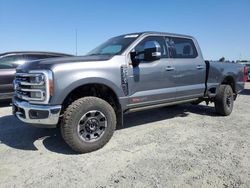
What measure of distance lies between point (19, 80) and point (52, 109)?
37.8 inches

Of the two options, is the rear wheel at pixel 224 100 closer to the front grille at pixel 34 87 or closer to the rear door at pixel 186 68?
the rear door at pixel 186 68

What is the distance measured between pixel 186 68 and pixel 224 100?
→ 163cm

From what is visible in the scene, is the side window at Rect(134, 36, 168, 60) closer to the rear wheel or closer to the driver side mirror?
the driver side mirror

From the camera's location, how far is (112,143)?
4.45m

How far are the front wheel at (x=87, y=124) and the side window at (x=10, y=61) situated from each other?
4885 mm

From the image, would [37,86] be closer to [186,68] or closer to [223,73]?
[186,68]

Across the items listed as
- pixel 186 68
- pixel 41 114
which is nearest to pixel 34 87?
pixel 41 114

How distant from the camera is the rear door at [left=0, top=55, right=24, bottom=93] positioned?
7590 millimetres

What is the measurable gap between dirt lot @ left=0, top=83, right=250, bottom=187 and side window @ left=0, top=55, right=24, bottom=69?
268cm

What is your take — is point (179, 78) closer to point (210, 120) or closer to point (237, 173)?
point (210, 120)

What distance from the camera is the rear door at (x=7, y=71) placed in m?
7.59

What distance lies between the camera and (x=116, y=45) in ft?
16.4

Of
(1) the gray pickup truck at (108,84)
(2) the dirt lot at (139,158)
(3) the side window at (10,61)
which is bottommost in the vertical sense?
(2) the dirt lot at (139,158)

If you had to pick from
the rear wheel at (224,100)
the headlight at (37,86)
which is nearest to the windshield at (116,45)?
the headlight at (37,86)
